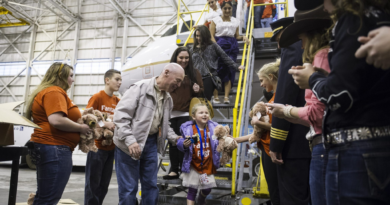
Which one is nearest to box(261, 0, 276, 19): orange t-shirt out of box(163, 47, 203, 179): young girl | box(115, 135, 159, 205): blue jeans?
box(163, 47, 203, 179): young girl

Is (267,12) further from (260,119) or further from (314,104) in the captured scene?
(314,104)

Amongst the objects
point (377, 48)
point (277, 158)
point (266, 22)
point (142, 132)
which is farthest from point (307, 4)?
point (266, 22)

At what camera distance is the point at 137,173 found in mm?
2908

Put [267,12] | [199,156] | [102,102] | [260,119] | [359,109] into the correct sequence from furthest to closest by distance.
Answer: [267,12]
[102,102]
[199,156]
[260,119]
[359,109]

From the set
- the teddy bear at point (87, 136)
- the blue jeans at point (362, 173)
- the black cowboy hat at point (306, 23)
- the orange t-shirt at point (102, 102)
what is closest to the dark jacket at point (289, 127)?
the black cowboy hat at point (306, 23)

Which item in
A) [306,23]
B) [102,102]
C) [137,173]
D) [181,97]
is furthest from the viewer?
[181,97]

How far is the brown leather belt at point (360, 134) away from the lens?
1019 millimetres

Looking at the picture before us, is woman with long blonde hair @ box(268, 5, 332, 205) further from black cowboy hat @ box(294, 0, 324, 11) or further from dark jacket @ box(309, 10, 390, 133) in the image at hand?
dark jacket @ box(309, 10, 390, 133)

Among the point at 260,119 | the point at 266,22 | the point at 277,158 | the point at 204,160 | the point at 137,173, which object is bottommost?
the point at 137,173

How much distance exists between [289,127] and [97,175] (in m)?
2.39

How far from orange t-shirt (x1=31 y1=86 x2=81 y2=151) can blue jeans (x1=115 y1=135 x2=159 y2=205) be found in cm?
53

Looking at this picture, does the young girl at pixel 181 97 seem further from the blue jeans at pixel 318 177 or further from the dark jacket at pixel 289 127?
the blue jeans at pixel 318 177

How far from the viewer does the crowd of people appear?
1028 mm

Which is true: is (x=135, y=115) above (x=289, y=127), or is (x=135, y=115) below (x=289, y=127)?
above
